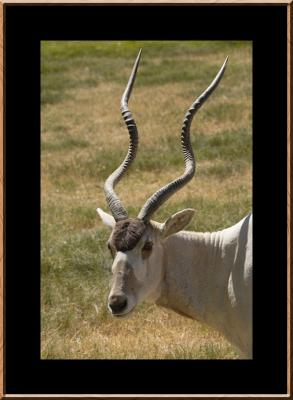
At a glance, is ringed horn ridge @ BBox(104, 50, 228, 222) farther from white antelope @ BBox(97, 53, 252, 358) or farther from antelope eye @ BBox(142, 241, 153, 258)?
antelope eye @ BBox(142, 241, 153, 258)

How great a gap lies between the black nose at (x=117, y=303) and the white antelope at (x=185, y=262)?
0.12 meters

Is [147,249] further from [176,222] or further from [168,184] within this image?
[168,184]

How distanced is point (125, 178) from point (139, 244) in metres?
9.01

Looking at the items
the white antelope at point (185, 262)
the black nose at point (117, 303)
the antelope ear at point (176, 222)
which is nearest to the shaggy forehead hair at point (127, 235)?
the white antelope at point (185, 262)

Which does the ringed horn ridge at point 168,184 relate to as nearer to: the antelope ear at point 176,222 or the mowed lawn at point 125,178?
the antelope ear at point 176,222

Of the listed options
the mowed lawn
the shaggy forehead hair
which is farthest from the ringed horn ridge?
the mowed lawn

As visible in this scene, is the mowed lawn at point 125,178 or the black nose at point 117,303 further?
the mowed lawn at point 125,178

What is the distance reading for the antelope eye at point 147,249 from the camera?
324 inches

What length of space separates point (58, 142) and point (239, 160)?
496 cm

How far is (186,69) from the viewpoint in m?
30.7

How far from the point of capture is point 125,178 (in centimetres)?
1714

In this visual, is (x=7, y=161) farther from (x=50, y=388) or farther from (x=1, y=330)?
(x=50, y=388)

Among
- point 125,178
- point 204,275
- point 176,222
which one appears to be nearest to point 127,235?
point 176,222

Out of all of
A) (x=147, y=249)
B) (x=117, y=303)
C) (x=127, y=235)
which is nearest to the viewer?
(x=117, y=303)
